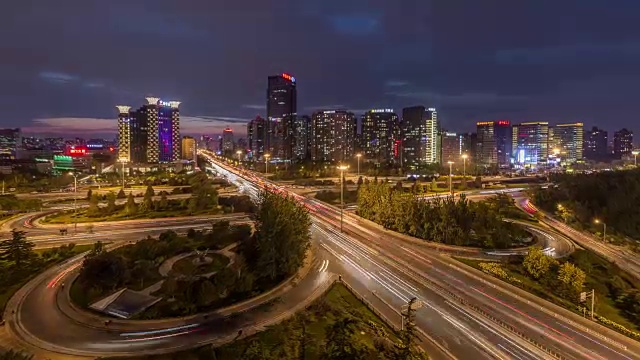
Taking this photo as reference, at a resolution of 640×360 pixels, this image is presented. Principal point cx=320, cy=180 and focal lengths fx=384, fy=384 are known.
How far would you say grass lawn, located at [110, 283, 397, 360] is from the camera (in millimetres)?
15071

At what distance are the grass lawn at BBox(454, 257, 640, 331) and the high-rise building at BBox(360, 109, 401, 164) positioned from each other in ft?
411

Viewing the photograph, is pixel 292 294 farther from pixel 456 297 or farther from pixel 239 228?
pixel 239 228

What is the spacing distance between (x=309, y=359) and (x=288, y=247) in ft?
33.1

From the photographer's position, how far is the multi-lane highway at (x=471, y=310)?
17.3m

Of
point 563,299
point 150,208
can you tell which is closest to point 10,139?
point 150,208

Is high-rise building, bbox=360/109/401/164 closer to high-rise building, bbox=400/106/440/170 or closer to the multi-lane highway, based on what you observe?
high-rise building, bbox=400/106/440/170

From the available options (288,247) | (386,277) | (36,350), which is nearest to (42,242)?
(36,350)

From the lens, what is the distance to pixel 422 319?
1945 centimetres

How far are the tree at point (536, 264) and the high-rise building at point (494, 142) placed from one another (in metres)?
160

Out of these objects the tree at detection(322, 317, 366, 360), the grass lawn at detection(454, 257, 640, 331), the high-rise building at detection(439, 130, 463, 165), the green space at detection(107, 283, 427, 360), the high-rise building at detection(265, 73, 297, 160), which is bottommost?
the grass lawn at detection(454, 257, 640, 331)

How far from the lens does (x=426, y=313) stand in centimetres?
2019

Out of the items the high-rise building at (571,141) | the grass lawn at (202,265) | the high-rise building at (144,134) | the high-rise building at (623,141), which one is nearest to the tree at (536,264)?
the grass lawn at (202,265)

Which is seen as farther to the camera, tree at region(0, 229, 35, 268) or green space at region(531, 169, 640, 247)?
green space at region(531, 169, 640, 247)

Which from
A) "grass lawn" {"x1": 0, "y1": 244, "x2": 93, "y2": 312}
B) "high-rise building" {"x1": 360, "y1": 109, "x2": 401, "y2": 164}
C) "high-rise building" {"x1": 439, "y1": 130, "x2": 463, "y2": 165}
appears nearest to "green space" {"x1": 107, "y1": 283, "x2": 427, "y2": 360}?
"grass lawn" {"x1": 0, "y1": 244, "x2": 93, "y2": 312}
